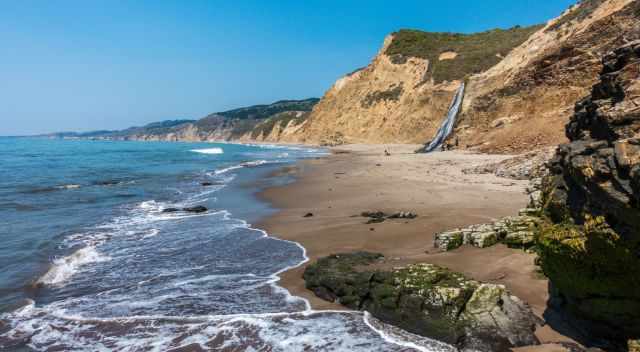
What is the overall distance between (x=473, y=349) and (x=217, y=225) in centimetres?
944

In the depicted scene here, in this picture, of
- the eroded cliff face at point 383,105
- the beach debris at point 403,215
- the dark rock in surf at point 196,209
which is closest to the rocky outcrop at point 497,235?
the beach debris at point 403,215

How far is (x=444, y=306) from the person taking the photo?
5.27 m

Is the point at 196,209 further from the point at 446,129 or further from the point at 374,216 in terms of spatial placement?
the point at 446,129

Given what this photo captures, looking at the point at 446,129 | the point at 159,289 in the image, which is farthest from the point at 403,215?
the point at 446,129

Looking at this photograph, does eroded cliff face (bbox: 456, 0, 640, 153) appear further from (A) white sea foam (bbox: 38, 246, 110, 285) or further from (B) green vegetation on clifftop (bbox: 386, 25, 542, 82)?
(A) white sea foam (bbox: 38, 246, 110, 285)

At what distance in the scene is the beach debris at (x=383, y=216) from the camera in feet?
37.4

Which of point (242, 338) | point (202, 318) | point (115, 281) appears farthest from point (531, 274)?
point (115, 281)

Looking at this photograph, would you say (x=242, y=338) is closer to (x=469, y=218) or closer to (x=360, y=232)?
(x=360, y=232)

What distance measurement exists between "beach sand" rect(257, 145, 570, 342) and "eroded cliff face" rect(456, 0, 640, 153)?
767 centimetres

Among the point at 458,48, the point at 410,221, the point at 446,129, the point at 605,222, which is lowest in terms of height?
the point at 410,221

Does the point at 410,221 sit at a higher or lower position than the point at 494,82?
lower

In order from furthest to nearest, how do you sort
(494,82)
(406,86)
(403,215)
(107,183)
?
1. (406,86)
2. (494,82)
3. (107,183)
4. (403,215)

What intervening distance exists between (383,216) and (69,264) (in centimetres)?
767

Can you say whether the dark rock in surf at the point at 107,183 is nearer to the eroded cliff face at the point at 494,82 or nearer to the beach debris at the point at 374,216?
the beach debris at the point at 374,216
